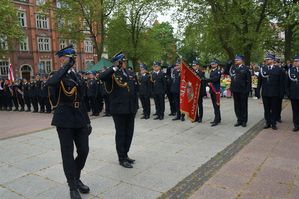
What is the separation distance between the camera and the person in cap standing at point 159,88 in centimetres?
1149

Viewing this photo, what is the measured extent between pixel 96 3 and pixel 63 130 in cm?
2472

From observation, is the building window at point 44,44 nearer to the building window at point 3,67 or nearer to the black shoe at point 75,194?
the building window at point 3,67

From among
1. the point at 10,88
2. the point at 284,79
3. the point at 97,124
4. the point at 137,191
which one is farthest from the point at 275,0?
the point at 137,191

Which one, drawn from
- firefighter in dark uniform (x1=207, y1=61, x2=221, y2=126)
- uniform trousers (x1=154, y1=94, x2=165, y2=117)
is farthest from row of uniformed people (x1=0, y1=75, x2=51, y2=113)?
firefighter in dark uniform (x1=207, y1=61, x2=221, y2=126)

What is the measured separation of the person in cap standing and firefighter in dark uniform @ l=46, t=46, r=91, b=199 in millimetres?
7023

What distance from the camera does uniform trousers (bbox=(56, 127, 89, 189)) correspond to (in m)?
4.36

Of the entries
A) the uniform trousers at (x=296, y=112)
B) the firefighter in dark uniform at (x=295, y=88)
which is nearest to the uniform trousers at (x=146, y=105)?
the firefighter in dark uniform at (x=295, y=88)

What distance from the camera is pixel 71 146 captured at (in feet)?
14.5

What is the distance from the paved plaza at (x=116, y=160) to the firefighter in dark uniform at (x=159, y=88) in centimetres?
148

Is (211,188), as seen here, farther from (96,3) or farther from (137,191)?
(96,3)

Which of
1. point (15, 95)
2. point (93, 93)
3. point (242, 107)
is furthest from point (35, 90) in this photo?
point (242, 107)

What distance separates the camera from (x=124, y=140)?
19.1ft

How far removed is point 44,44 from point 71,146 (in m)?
45.9

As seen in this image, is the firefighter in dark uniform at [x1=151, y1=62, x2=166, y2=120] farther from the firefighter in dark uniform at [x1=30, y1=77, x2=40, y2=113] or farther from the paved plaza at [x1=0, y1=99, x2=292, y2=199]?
the firefighter in dark uniform at [x1=30, y1=77, x2=40, y2=113]
